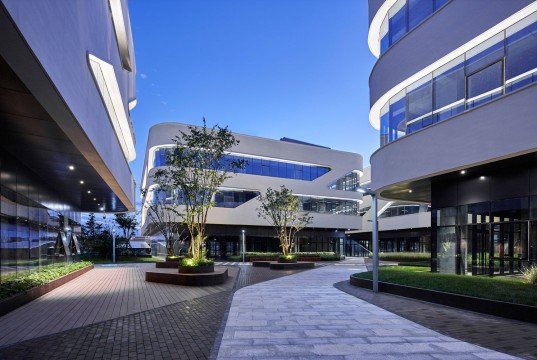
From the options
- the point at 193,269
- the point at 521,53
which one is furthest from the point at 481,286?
the point at 193,269

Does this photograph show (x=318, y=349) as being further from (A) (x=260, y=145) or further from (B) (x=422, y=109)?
(A) (x=260, y=145)

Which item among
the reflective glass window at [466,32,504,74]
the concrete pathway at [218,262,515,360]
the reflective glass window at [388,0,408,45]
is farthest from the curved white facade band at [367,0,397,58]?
the concrete pathway at [218,262,515,360]

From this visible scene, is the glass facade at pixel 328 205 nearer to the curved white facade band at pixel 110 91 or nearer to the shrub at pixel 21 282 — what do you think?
the curved white facade band at pixel 110 91

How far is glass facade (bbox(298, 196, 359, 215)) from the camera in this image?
5212 cm

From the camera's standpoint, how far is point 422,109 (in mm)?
17781

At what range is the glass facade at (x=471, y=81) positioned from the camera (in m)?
13.6

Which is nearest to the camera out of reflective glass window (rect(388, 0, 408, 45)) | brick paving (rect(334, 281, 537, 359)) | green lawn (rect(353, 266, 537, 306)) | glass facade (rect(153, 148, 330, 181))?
brick paving (rect(334, 281, 537, 359))

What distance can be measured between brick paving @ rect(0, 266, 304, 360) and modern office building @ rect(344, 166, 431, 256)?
40496 millimetres

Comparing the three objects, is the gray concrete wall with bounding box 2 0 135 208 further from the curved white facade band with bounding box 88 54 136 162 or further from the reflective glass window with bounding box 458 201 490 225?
the reflective glass window with bounding box 458 201 490 225

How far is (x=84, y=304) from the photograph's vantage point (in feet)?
42.1

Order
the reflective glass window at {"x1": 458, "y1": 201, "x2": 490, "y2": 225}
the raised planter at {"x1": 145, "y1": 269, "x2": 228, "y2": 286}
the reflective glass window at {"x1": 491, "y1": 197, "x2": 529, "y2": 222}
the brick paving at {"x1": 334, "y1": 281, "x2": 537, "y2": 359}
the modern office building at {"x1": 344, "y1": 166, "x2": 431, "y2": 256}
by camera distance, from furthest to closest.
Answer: the modern office building at {"x1": 344, "y1": 166, "x2": 431, "y2": 256}, the raised planter at {"x1": 145, "y1": 269, "x2": 228, "y2": 286}, the reflective glass window at {"x1": 458, "y1": 201, "x2": 490, "y2": 225}, the reflective glass window at {"x1": 491, "y1": 197, "x2": 529, "y2": 222}, the brick paving at {"x1": 334, "y1": 281, "x2": 537, "y2": 359}

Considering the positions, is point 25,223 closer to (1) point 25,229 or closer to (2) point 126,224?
(1) point 25,229

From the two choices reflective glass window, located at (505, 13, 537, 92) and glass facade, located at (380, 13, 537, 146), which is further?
glass facade, located at (380, 13, 537, 146)

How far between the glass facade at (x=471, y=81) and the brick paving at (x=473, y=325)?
7.47m
